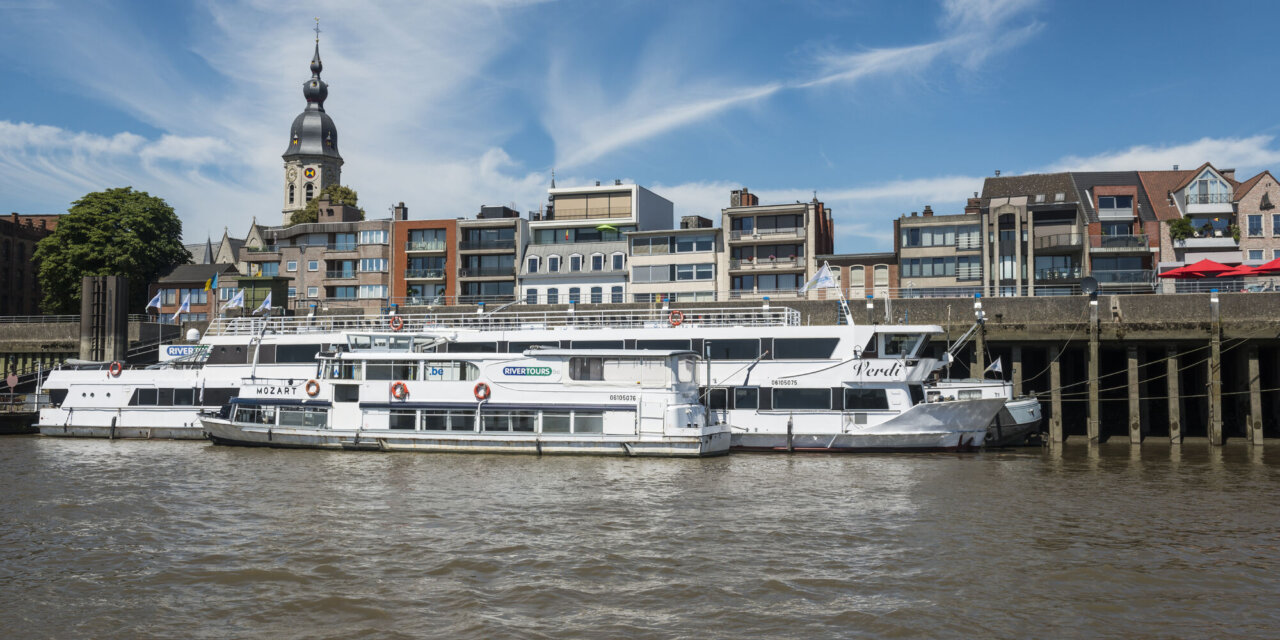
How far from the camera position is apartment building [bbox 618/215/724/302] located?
228 ft

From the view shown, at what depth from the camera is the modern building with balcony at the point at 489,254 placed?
75.0 m

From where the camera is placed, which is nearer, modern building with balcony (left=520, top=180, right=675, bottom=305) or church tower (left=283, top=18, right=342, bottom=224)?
modern building with balcony (left=520, top=180, right=675, bottom=305)

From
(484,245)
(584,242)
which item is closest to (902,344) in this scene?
(584,242)

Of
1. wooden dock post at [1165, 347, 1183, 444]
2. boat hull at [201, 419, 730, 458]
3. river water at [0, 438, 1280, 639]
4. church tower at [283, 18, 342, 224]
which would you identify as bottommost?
river water at [0, 438, 1280, 639]

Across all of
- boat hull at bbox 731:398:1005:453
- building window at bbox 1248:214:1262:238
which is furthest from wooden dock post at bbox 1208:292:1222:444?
building window at bbox 1248:214:1262:238

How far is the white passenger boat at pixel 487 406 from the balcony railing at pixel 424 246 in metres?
39.5

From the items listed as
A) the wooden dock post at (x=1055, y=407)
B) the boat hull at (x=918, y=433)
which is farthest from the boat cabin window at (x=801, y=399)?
the wooden dock post at (x=1055, y=407)

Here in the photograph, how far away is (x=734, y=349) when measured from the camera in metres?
37.0

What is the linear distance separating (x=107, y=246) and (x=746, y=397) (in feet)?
212

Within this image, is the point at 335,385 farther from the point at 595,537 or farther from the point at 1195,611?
the point at 1195,611

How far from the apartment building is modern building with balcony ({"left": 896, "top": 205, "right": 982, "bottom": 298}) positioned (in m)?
11.1

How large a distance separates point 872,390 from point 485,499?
16416mm

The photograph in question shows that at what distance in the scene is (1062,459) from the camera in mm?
33875

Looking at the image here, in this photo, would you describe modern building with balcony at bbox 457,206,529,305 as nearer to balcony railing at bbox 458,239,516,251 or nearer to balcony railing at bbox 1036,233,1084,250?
balcony railing at bbox 458,239,516,251
